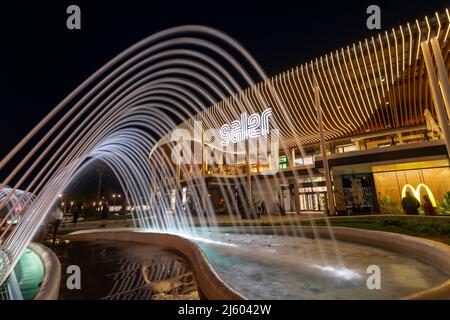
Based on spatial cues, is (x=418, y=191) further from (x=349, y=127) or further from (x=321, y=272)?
(x=321, y=272)

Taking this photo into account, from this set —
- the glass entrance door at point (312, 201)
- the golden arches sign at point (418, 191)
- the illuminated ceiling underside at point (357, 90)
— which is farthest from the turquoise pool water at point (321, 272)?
the glass entrance door at point (312, 201)

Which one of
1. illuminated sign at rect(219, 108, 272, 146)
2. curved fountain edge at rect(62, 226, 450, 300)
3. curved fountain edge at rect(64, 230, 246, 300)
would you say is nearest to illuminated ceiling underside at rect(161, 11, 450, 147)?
illuminated sign at rect(219, 108, 272, 146)

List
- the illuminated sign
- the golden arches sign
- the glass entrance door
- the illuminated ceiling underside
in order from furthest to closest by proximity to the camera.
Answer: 1. the illuminated sign
2. the glass entrance door
3. the golden arches sign
4. the illuminated ceiling underside

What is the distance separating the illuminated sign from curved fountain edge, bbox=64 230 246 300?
1947 cm

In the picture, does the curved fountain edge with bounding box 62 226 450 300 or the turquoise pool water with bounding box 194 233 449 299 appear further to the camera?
the turquoise pool water with bounding box 194 233 449 299

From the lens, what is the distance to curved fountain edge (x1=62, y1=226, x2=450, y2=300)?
158 inches

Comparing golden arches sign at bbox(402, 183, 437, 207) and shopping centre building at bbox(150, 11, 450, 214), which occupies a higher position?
shopping centre building at bbox(150, 11, 450, 214)

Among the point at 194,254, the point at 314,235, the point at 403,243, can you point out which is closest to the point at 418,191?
the point at 314,235

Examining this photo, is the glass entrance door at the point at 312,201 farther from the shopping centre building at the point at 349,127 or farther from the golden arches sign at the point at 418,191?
the golden arches sign at the point at 418,191

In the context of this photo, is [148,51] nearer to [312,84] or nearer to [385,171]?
[312,84]

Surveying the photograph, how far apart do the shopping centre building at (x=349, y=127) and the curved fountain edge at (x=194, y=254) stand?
1247 centimetres

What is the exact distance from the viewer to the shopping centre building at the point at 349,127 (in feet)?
60.1

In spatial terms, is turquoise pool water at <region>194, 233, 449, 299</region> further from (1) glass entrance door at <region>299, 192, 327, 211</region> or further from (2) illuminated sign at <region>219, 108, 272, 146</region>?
(2) illuminated sign at <region>219, 108, 272, 146</region>

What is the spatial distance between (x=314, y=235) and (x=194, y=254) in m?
7.42
